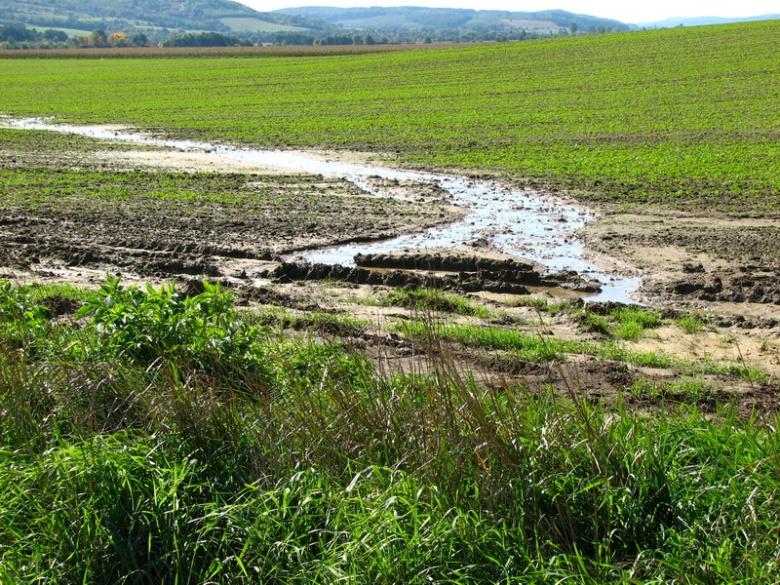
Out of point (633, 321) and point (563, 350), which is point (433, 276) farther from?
point (633, 321)

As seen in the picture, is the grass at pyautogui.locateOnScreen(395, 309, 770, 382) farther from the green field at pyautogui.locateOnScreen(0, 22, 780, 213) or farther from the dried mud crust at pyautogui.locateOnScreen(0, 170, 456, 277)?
the green field at pyautogui.locateOnScreen(0, 22, 780, 213)

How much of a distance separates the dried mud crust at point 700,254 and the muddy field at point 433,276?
0.03m

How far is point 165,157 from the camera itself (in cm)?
2672

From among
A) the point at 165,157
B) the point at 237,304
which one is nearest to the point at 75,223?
the point at 237,304

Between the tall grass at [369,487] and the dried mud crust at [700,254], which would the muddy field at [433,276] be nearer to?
the dried mud crust at [700,254]

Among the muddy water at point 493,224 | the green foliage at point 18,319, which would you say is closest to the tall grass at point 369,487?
the green foliage at point 18,319

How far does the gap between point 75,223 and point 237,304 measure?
266 inches

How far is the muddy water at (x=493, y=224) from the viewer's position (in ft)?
47.6

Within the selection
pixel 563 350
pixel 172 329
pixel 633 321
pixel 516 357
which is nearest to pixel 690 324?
pixel 633 321

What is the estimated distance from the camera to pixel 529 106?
3619cm

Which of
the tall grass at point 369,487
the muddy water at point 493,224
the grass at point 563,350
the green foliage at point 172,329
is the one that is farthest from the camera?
the muddy water at point 493,224

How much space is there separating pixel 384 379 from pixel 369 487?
144cm

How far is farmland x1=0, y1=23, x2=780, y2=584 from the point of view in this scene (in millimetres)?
5535

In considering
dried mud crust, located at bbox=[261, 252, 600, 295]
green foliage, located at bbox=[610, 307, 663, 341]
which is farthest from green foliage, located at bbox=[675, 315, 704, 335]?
dried mud crust, located at bbox=[261, 252, 600, 295]
